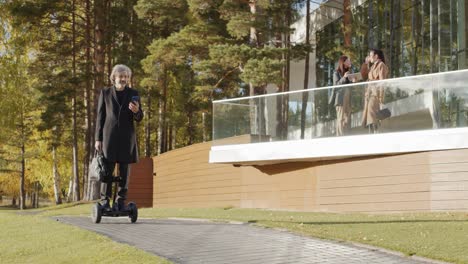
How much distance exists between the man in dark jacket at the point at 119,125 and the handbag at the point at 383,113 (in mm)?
6830

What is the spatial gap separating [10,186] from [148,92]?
81.0ft

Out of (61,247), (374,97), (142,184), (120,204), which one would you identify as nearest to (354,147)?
(374,97)

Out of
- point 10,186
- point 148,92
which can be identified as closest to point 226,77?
point 148,92

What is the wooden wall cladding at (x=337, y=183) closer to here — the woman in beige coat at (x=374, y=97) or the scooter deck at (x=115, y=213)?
the woman in beige coat at (x=374, y=97)

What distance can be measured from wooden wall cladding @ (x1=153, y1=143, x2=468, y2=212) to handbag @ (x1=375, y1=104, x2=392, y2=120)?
96 centimetres

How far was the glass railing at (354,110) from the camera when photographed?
14273 mm

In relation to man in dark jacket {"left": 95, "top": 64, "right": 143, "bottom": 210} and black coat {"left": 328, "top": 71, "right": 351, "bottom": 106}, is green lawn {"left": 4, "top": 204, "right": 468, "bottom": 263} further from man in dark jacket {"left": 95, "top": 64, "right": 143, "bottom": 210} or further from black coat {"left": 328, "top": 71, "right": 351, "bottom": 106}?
black coat {"left": 328, "top": 71, "right": 351, "bottom": 106}

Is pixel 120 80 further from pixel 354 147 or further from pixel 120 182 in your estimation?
pixel 354 147

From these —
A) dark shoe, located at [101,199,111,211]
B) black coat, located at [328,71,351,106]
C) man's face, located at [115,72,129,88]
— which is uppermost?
black coat, located at [328,71,351,106]

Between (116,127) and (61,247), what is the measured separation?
6.34ft

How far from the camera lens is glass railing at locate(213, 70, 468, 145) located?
46.8ft

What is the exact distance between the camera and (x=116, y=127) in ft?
31.9

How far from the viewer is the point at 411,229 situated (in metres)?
10.1

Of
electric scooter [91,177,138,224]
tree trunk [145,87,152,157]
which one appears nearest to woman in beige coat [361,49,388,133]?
electric scooter [91,177,138,224]
